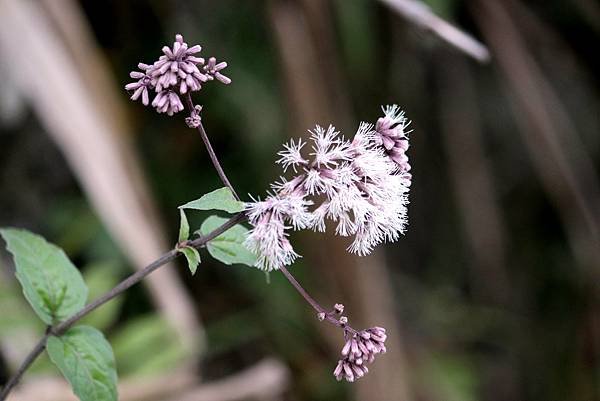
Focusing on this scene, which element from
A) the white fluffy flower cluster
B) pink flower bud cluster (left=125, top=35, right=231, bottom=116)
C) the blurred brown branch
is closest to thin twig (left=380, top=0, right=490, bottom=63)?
the white fluffy flower cluster

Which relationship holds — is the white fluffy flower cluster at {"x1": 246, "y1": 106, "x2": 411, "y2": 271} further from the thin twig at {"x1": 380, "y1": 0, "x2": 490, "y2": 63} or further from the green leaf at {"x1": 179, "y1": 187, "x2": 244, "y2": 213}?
the thin twig at {"x1": 380, "y1": 0, "x2": 490, "y2": 63}

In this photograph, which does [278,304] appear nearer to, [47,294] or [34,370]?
[34,370]

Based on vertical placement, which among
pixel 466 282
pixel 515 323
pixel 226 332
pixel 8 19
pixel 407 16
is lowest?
pixel 515 323

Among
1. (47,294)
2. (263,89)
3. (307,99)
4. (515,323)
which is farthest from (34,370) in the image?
(515,323)

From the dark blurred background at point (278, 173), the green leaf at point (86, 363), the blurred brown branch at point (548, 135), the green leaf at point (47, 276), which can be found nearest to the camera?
the green leaf at point (86, 363)

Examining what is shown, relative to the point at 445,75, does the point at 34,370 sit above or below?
below

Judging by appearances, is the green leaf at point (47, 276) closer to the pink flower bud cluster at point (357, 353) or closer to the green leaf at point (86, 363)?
the green leaf at point (86, 363)

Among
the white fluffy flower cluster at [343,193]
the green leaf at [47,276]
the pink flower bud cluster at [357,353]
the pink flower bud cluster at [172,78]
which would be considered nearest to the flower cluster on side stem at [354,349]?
the pink flower bud cluster at [357,353]

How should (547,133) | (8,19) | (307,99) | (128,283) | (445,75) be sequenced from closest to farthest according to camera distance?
(128,283) → (8,19) → (307,99) → (547,133) → (445,75)
